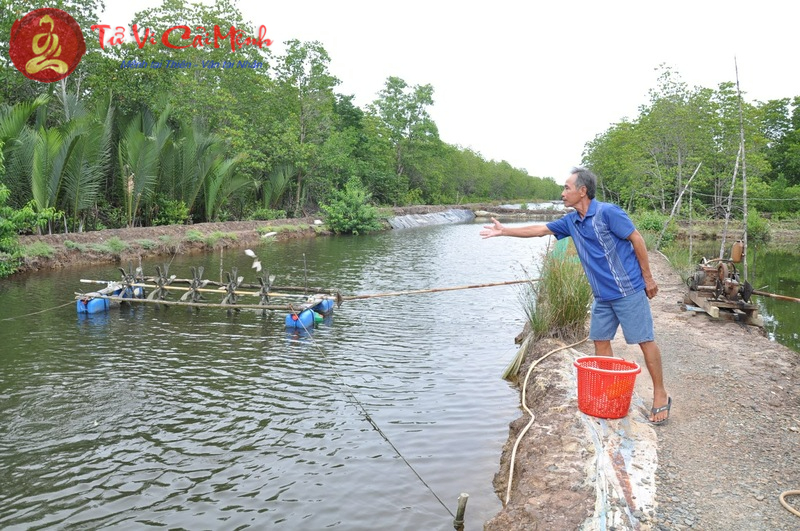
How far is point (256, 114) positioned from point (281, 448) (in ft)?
96.9

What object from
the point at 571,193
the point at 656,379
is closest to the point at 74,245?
the point at 571,193

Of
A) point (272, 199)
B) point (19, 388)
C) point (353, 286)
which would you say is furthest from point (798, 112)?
point (19, 388)

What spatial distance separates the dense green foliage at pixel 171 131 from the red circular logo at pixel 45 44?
82cm

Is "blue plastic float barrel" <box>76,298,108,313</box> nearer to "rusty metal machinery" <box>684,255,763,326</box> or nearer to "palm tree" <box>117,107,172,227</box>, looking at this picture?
"palm tree" <box>117,107,172,227</box>

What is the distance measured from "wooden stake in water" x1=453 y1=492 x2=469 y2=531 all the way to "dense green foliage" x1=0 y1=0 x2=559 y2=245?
49.2 feet

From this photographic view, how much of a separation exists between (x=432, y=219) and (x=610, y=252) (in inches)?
1691

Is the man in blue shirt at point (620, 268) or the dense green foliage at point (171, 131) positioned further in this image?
the dense green foliage at point (171, 131)

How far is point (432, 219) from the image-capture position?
47406 mm

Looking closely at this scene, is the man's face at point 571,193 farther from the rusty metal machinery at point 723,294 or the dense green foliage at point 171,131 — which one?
the dense green foliage at point 171,131

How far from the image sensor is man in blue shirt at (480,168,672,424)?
4.58 meters

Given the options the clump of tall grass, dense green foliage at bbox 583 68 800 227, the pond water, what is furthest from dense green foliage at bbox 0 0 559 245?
dense green foliage at bbox 583 68 800 227

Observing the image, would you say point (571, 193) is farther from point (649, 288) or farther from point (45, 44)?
point (45, 44)

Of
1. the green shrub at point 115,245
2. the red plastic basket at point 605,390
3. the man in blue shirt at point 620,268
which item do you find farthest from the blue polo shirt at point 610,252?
the green shrub at point 115,245

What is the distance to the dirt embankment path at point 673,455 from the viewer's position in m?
3.36
